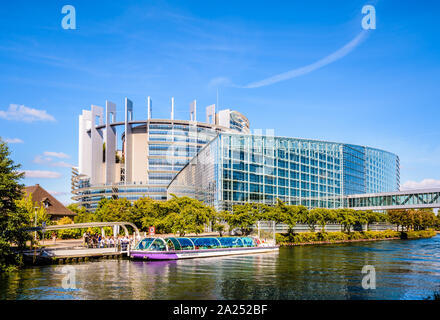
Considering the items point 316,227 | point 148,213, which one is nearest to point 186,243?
point 148,213

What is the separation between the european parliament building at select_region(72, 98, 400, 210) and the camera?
95.6 metres

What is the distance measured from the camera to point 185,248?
58625 millimetres

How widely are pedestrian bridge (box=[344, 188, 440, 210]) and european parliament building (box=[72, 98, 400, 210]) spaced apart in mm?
4469

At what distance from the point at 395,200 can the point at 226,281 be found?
99959 mm

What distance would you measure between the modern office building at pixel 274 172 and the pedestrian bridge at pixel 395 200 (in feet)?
14.0

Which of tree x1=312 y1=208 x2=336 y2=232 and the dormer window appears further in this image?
tree x1=312 y1=208 x2=336 y2=232

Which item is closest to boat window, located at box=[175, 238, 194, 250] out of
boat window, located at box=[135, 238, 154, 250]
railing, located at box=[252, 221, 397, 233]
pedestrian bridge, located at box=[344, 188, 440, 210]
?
boat window, located at box=[135, 238, 154, 250]

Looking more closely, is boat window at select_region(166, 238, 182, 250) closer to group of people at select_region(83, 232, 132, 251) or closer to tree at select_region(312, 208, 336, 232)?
group of people at select_region(83, 232, 132, 251)

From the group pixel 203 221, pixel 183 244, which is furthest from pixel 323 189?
pixel 183 244

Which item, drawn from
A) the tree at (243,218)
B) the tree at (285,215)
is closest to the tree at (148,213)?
the tree at (243,218)

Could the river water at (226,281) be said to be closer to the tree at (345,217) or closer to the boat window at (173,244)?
the boat window at (173,244)

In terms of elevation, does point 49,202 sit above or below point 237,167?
below

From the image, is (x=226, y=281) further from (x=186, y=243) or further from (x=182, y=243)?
(x=186, y=243)

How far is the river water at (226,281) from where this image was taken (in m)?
31.1
